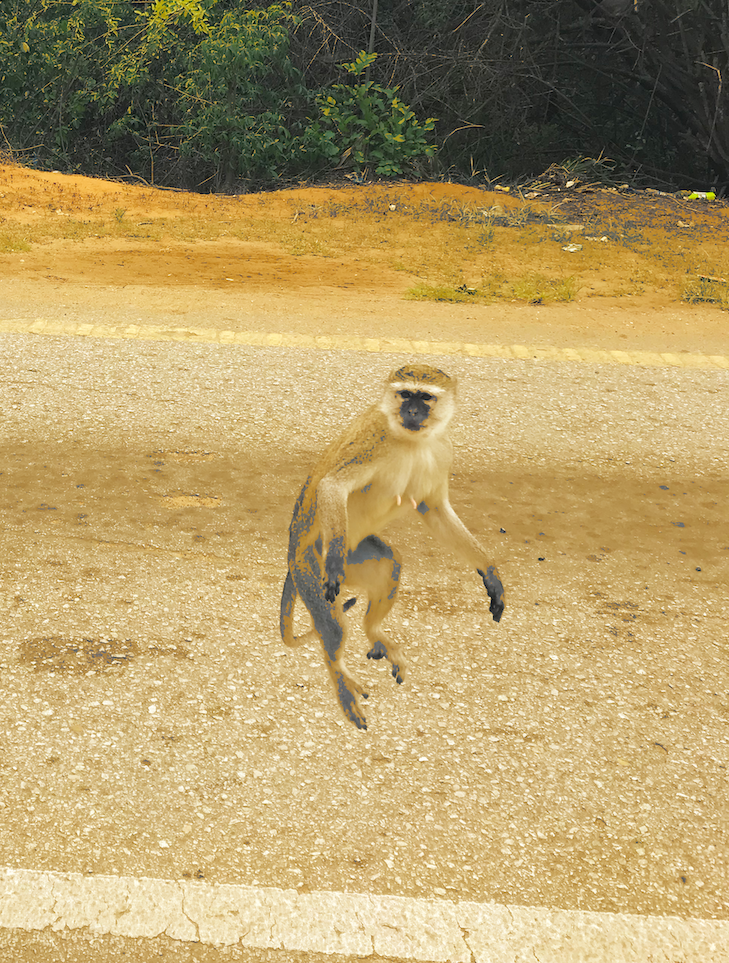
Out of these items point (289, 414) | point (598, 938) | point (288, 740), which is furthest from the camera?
point (289, 414)

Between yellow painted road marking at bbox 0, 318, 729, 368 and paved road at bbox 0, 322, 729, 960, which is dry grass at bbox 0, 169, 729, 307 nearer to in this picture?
yellow painted road marking at bbox 0, 318, 729, 368

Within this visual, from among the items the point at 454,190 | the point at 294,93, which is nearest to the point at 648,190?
the point at 454,190

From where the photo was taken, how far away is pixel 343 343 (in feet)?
31.8

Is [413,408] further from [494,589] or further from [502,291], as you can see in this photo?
[502,291]

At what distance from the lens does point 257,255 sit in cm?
1416

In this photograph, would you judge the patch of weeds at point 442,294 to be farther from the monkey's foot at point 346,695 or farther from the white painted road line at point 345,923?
the monkey's foot at point 346,695

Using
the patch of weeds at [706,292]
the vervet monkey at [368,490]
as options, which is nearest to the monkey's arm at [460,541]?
the vervet monkey at [368,490]

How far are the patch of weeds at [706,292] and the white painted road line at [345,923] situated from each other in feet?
34.9

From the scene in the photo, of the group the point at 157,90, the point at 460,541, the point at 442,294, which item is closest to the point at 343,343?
the point at 442,294

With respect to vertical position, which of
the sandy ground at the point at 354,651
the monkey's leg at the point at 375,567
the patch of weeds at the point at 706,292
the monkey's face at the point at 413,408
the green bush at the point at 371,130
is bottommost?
the patch of weeds at the point at 706,292

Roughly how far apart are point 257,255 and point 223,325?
4.28 metres

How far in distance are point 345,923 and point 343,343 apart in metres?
7.08

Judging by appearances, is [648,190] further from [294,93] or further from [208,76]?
[208,76]

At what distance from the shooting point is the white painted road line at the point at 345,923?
312 cm
